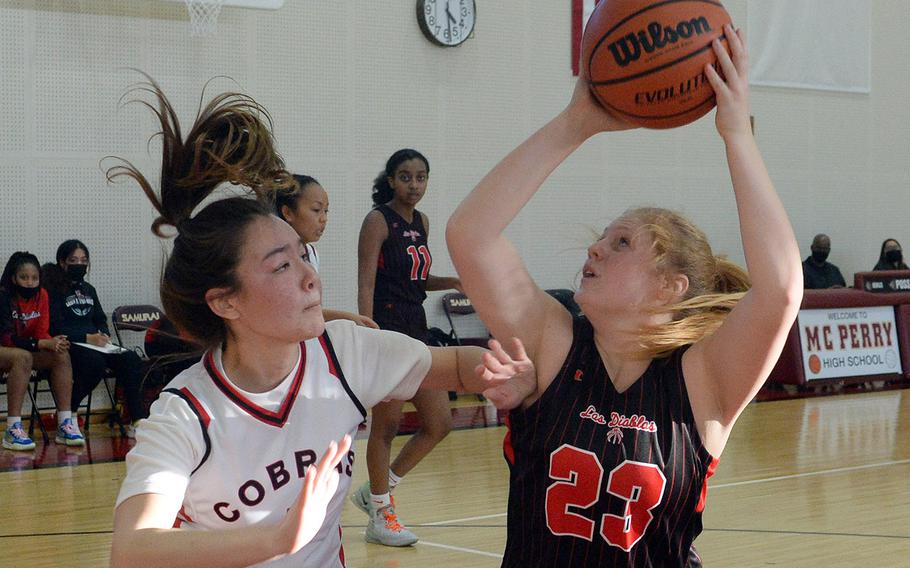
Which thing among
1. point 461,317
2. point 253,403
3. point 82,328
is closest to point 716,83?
point 253,403

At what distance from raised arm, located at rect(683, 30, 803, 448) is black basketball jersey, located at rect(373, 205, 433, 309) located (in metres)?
3.53

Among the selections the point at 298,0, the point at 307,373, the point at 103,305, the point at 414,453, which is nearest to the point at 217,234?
the point at 307,373

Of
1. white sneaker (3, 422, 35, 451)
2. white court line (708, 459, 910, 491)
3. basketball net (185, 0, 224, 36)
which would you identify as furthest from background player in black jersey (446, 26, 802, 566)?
basketball net (185, 0, 224, 36)

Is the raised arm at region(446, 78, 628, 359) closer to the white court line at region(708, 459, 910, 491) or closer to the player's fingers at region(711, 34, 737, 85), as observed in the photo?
the player's fingers at region(711, 34, 737, 85)

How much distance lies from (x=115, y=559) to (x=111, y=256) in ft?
23.1

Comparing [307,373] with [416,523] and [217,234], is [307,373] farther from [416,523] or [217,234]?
[416,523]

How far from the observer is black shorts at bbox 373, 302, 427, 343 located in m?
5.48

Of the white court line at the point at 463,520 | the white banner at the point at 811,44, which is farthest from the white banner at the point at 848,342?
the white court line at the point at 463,520

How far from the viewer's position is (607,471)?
202 cm

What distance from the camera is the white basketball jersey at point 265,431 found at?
79.5 inches

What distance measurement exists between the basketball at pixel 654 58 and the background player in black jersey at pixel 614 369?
46mm

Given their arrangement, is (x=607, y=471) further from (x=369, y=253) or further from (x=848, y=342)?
(x=848, y=342)

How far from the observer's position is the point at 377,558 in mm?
4402

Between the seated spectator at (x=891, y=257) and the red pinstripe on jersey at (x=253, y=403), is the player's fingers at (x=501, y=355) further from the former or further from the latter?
the seated spectator at (x=891, y=257)
